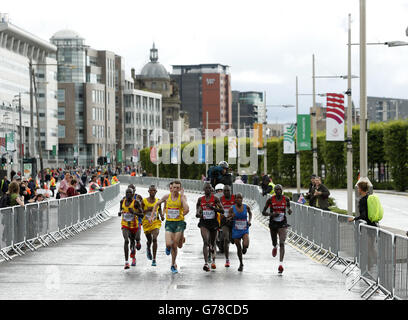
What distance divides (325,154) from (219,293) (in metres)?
69.2

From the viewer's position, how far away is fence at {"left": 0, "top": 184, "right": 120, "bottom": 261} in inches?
849

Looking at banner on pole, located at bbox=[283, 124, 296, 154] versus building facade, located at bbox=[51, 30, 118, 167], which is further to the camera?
building facade, located at bbox=[51, 30, 118, 167]

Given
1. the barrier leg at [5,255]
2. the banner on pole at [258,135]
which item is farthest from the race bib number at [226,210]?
the banner on pole at [258,135]

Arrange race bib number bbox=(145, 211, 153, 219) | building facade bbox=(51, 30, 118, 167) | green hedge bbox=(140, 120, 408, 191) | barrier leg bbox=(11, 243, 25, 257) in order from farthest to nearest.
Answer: building facade bbox=(51, 30, 118, 167)
green hedge bbox=(140, 120, 408, 191)
barrier leg bbox=(11, 243, 25, 257)
race bib number bbox=(145, 211, 153, 219)

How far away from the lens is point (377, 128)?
80688mm

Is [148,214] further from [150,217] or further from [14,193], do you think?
[14,193]

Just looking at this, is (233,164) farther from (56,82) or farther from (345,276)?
(345,276)

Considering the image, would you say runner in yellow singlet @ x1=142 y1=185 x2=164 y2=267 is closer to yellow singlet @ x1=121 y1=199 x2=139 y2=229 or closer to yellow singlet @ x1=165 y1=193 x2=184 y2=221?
yellow singlet @ x1=121 y1=199 x2=139 y2=229

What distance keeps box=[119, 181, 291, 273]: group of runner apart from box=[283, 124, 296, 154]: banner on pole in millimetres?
34423

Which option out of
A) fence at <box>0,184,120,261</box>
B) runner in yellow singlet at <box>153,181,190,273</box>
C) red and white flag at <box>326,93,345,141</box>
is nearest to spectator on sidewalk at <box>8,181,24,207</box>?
fence at <box>0,184,120,261</box>

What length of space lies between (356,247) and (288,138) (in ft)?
123

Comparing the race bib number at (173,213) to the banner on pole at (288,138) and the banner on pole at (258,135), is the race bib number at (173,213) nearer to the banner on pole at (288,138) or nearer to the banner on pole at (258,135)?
the banner on pole at (288,138)

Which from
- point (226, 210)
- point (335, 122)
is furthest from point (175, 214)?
point (335, 122)
